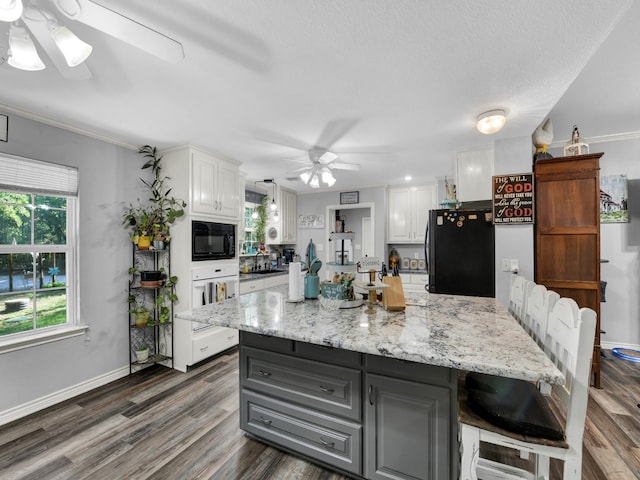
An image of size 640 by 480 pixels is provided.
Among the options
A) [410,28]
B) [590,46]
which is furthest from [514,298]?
[410,28]

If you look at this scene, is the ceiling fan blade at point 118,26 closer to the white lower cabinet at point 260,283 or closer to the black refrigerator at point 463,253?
the black refrigerator at point 463,253

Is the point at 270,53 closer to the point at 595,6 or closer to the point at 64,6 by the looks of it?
the point at 64,6

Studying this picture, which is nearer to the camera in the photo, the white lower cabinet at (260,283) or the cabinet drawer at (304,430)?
the cabinet drawer at (304,430)

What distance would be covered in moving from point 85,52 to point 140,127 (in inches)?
60.1

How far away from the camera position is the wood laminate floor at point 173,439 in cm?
168

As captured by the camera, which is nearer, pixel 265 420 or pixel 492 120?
pixel 265 420

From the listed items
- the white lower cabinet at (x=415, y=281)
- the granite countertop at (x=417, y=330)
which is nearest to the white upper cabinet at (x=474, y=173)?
the granite countertop at (x=417, y=330)

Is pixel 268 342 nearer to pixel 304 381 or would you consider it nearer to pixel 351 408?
pixel 304 381

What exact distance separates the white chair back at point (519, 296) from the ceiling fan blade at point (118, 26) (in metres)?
2.37

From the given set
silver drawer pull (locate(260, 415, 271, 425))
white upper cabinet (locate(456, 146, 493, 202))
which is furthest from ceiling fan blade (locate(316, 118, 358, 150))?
silver drawer pull (locate(260, 415, 271, 425))

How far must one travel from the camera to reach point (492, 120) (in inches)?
87.4

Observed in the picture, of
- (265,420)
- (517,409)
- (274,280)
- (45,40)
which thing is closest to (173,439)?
(265,420)

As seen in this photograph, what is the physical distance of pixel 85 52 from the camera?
3.96 ft

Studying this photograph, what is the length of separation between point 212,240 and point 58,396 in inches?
74.5
